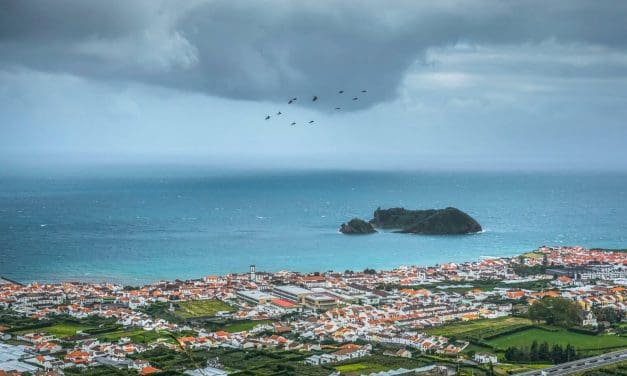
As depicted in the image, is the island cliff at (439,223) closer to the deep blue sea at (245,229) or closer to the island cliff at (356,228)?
the deep blue sea at (245,229)

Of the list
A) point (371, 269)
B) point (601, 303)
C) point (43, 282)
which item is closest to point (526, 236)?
point (371, 269)

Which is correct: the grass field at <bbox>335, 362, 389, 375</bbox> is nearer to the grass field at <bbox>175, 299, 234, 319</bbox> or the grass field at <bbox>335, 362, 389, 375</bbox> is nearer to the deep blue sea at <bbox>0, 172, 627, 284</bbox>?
the grass field at <bbox>175, 299, 234, 319</bbox>

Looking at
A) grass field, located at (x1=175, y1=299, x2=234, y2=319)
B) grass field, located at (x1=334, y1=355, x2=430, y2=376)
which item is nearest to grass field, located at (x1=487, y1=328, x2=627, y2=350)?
grass field, located at (x1=334, y1=355, x2=430, y2=376)

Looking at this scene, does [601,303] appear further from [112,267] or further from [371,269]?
[112,267]

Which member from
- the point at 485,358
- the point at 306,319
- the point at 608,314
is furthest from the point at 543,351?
the point at 306,319

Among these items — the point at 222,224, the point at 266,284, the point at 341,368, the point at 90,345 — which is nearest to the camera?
the point at 341,368

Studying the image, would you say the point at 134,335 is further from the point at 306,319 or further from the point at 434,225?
the point at 434,225
